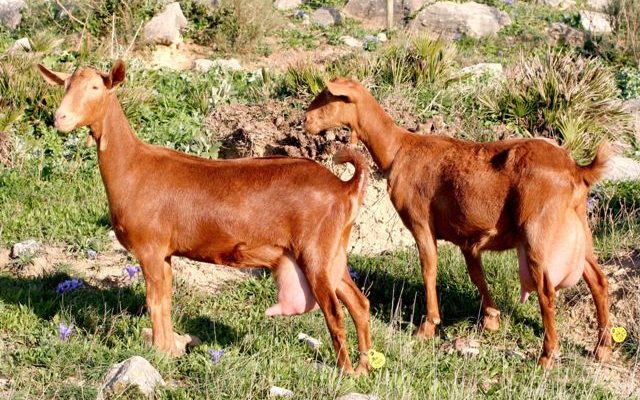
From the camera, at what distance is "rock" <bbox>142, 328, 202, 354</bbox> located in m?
6.46

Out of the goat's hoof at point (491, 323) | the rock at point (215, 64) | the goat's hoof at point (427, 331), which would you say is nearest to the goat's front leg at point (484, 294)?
the goat's hoof at point (491, 323)

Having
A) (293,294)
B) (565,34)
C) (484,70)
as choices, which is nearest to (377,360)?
(293,294)

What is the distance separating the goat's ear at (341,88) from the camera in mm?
7277

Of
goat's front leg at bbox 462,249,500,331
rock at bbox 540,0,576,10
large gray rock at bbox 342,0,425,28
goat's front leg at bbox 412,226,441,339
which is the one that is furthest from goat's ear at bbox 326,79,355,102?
rock at bbox 540,0,576,10

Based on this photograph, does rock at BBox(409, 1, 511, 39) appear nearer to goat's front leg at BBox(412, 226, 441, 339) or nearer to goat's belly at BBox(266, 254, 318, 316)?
goat's front leg at BBox(412, 226, 441, 339)

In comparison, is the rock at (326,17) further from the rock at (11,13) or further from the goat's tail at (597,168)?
the goat's tail at (597,168)

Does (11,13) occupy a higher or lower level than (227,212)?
lower

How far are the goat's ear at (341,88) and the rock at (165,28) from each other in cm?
778

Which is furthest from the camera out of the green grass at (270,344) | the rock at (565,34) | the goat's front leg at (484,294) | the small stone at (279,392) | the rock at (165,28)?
the rock at (565,34)

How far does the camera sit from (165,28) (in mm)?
14750

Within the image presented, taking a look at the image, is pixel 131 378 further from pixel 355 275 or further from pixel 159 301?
pixel 355 275

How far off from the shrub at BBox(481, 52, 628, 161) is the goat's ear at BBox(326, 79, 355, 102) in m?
4.37

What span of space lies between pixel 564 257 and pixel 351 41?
10335 mm

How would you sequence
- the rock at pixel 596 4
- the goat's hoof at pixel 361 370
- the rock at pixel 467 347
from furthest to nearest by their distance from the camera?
the rock at pixel 596 4 < the rock at pixel 467 347 < the goat's hoof at pixel 361 370
